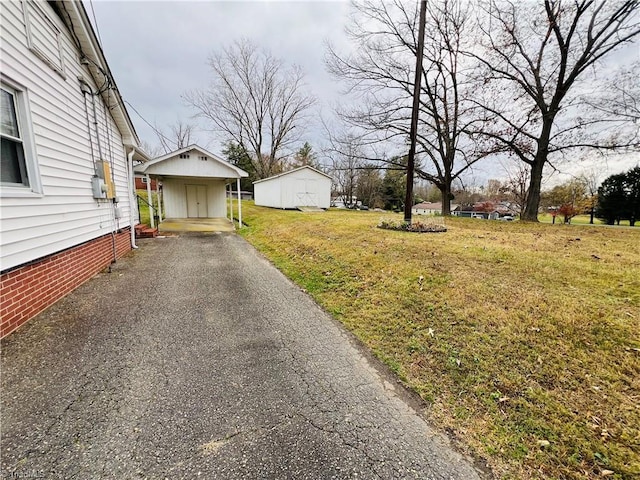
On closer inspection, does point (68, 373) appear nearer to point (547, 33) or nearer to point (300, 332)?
point (300, 332)

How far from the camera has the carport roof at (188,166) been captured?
11.3m

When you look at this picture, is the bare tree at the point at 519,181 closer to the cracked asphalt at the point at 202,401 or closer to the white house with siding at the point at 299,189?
the white house with siding at the point at 299,189

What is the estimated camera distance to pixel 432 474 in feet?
5.51

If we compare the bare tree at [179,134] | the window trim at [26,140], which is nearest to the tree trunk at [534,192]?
the window trim at [26,140]

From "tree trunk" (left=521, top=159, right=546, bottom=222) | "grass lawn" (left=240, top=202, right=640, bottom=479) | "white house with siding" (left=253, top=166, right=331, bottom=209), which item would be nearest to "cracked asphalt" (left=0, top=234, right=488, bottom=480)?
"grass lawn" (left=240, top=202, right=640, bottom=479)

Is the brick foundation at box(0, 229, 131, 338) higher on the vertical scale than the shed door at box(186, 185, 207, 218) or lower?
lower

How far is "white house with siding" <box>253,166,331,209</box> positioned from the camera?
22.0 m

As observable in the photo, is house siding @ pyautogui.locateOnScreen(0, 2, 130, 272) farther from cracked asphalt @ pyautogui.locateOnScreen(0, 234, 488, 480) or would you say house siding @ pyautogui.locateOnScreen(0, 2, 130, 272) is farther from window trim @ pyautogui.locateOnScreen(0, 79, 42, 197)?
cracked asphalt @ pyautogui.locateOnScreen(0, 234, 488, 480)

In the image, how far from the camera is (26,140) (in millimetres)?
3607

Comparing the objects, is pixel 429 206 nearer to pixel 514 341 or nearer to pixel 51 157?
pixel 514 341

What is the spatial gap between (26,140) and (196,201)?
13279mm

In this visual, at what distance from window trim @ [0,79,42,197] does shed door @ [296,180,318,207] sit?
61.7 ft

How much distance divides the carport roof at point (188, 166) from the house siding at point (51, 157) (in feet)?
17.6

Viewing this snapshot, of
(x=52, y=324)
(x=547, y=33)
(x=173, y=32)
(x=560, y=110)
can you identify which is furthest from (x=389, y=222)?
(x=547, y=33)
